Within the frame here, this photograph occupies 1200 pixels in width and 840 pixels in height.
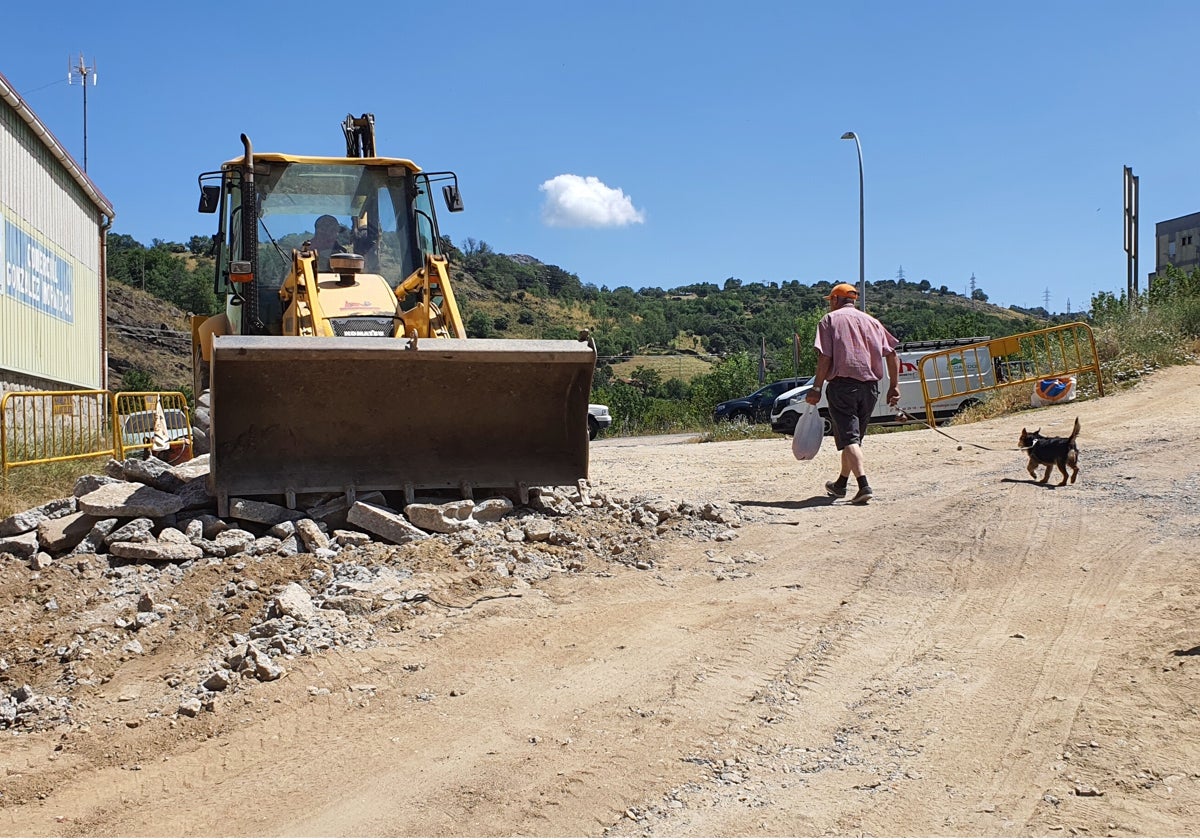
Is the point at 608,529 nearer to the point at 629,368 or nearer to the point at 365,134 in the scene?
the point at 365,134

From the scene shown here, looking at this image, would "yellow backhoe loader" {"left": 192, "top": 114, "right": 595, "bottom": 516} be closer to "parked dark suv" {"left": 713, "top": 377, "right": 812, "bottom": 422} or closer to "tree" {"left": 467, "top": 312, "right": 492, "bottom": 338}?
"parked dark suv" {"left": 713, "top": 377, "right": 812, "bottom": 422}

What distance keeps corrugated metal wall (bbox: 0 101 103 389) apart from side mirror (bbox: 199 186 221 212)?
35.6 ft

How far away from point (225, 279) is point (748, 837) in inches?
306

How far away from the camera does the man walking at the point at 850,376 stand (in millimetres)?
8562

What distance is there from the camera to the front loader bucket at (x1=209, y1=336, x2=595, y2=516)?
754 cm

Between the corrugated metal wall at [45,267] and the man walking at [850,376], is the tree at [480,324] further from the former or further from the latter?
the man walking at [850,376]

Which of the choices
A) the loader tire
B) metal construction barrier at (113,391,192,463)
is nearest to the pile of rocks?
the loader tire

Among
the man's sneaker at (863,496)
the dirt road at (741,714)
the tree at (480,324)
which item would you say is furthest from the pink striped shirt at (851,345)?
the tree at (480,324)

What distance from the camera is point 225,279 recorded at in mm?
9781

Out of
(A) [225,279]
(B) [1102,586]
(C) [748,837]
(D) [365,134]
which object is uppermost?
(D) [365,134]

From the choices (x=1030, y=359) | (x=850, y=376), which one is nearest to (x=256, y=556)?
(x=850, y=376)

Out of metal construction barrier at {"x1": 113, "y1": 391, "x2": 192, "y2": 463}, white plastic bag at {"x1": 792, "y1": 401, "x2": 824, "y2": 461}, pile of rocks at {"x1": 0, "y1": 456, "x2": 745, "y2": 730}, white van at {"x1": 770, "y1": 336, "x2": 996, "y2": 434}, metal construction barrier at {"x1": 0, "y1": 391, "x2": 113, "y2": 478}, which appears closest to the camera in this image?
pile of rocks at {"x1": 0, "y1": 456, "x2": 745, "y2": 730}

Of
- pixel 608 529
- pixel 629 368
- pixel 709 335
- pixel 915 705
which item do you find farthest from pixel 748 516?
pixel 709 335

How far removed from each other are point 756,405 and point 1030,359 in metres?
8.34
